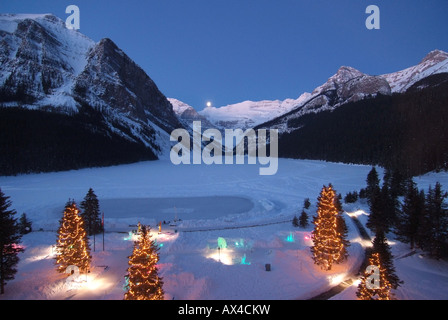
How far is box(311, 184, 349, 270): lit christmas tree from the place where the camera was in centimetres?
1881

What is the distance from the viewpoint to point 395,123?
417ft

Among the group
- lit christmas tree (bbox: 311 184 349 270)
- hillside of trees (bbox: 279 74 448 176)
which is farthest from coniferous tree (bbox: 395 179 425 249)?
hillside of trees (bbox: 279 74 448 176)

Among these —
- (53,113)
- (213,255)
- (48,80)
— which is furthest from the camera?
(48,80)

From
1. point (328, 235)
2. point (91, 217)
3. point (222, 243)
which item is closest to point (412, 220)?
point (328, 235)

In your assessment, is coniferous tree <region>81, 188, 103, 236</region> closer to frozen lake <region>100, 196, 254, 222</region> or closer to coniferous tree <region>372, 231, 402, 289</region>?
frozen lake <region>100, 196, 254, 222</region>

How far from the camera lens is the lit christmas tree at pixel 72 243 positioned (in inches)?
698

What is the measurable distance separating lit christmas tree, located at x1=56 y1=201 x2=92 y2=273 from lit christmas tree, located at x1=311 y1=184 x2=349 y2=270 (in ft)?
60.0

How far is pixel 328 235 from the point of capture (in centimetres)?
1902

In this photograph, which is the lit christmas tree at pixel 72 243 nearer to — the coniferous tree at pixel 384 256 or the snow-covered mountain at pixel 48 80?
the coniferous tree at pixel 384 256

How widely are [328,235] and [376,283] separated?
684cm

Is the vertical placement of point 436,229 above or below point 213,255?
above

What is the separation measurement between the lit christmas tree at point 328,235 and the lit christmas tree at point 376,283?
6036 mm

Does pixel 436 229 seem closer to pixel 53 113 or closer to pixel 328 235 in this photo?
pixel 328 235
